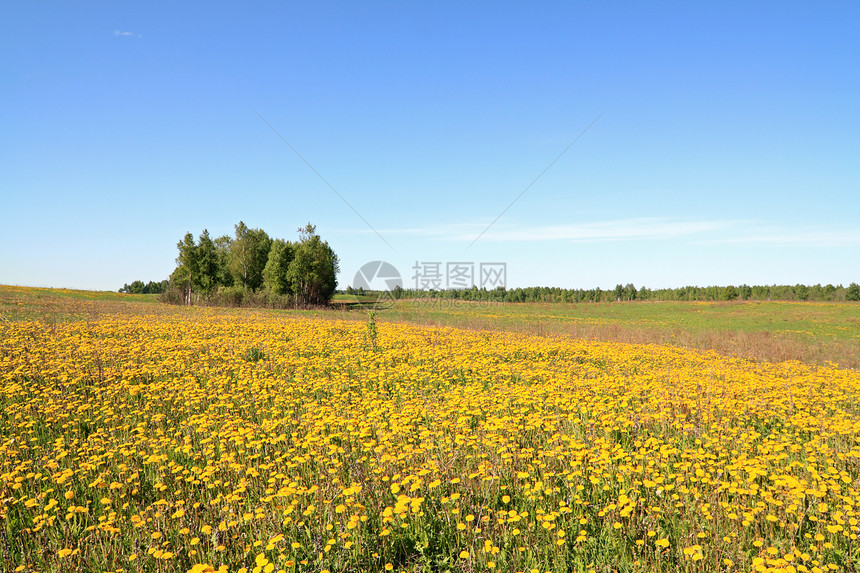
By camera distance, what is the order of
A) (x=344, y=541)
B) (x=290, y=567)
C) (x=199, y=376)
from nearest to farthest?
1. (x=290, y=567)
2. (x=344, y=541)
3. (x=199, y=376)

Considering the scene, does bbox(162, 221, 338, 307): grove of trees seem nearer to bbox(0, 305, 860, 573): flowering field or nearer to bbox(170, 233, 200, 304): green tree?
bbox(170, 233, 200, 304): green tree

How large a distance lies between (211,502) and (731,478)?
5.54 m

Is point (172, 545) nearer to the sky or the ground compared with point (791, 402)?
nearer to the ground

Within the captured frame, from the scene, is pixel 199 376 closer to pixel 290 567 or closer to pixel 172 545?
pixel 172 545

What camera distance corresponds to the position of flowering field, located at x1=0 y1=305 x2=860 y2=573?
3705mm

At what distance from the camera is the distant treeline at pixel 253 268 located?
182ft

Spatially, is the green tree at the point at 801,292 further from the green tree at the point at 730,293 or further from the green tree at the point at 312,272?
the green tree at the point at 312,272

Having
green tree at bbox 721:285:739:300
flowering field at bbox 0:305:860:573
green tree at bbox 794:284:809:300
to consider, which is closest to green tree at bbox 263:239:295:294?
flowering field at bbox 0:305:860:573

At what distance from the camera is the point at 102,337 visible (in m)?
13.7

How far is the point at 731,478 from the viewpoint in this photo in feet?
16.0

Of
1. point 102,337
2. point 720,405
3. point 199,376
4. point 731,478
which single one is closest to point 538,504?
point 731,478

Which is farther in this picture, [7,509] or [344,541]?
[7,509]

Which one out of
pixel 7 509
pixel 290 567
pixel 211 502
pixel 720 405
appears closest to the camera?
pixel 290 567

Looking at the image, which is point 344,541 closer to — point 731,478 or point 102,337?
point 731,478
